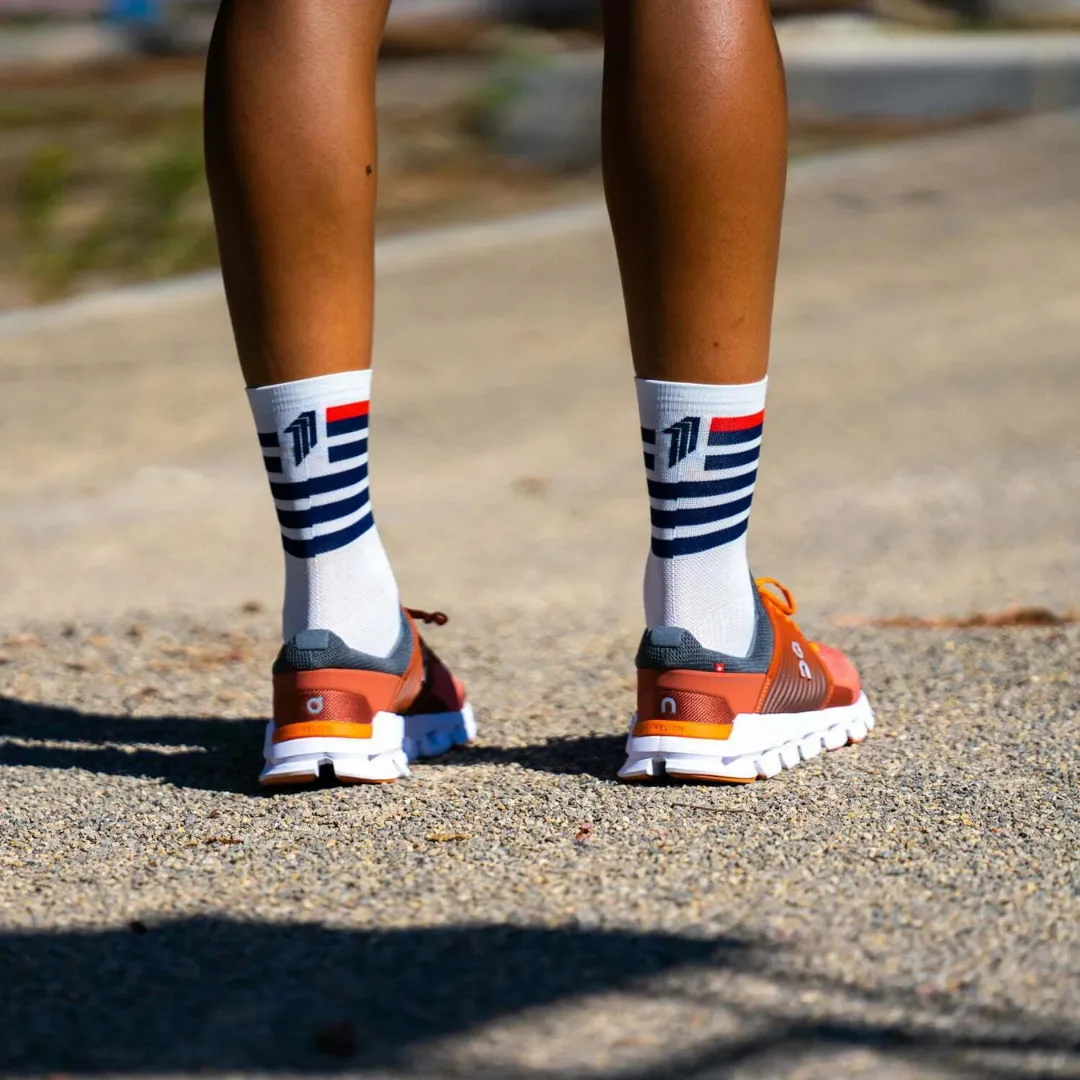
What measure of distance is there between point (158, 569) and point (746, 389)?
2371 mm

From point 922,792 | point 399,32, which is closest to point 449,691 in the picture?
point 922,792

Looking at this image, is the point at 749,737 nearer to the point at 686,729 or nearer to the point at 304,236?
the point at 686,729

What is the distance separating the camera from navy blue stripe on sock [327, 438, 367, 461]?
175 centimetres

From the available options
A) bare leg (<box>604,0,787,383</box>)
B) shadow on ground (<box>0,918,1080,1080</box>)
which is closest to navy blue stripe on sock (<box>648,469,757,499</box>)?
bare leg (<box>604,0,787,383</box>)

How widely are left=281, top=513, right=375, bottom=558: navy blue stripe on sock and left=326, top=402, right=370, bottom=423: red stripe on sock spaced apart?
0.13 m

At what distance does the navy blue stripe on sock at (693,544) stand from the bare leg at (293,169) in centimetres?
41

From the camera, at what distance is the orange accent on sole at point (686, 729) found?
1703 mm

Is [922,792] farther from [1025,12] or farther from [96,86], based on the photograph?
[96,86]

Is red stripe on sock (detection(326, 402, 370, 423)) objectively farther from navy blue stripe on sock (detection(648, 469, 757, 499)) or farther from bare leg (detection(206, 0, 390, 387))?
navy blue stripe on sock (detection(648, 469, 757, 499))

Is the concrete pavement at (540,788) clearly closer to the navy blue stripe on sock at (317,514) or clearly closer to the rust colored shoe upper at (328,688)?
the rust colored shoe upper at (328,688)

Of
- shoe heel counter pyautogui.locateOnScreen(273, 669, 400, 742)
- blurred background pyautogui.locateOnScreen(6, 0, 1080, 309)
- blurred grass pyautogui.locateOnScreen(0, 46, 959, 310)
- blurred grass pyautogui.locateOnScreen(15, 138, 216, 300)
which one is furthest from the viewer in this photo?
blurred background pyautogui.locateOnScreen(6, 0, 1080, 309)

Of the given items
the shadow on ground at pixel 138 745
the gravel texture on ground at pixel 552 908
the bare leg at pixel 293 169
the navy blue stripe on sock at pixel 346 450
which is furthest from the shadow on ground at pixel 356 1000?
the bare leg at pixel 293 169

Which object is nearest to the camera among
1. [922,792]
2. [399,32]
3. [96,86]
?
[922,792]

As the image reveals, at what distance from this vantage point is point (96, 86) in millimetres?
14547
